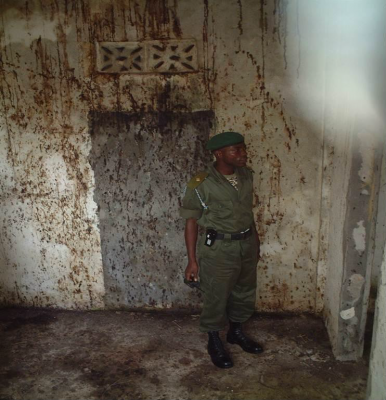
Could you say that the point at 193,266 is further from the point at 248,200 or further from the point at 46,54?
the point at 46,54

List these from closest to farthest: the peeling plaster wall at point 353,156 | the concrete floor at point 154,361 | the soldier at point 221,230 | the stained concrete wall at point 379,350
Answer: the stained concrete wall at point 379,350, the peeling plaster wall at point 353,156, the concrete floor at point 154,361, the soldier at point 221,230

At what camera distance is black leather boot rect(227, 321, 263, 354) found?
295cm

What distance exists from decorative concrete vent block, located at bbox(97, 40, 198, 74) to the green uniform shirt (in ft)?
2.78

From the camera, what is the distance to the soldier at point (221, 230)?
8.91 ft

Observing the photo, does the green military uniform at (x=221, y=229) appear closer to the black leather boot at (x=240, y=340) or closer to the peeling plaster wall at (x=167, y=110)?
the black leather boot at (x=240, y=340)

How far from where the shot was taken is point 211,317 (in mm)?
2918

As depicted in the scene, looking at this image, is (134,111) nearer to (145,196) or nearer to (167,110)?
(167,110)

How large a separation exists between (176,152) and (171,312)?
144cm

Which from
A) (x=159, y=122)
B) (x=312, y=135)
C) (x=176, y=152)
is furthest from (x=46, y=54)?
(x=312, y=135)

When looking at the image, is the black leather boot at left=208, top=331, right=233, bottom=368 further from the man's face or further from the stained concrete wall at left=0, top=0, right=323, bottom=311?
the man's face

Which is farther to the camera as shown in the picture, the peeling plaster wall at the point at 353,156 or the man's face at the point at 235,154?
the man's face at the point at 235,154

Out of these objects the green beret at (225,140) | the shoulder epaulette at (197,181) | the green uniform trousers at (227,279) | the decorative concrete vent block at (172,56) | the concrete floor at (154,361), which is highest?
the decorative concrete vent block at (172,56)

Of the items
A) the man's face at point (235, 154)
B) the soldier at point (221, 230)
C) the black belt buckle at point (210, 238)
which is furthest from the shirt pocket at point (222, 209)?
the man's face at point (235, 154)

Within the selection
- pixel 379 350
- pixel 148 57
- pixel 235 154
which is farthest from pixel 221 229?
pixel 148 57
